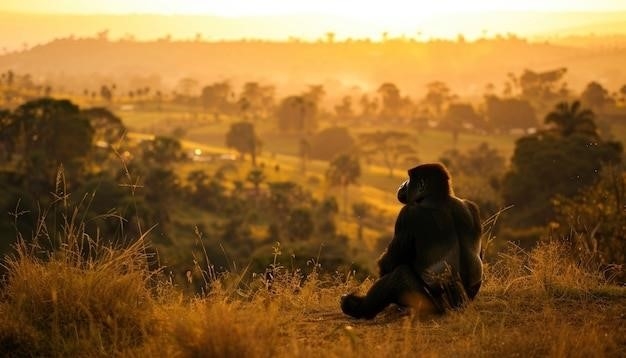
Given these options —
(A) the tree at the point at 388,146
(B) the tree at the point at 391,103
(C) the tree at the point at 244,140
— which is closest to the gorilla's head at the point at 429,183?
(A) the tree at the point at 388,146

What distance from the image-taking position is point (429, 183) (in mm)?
6480

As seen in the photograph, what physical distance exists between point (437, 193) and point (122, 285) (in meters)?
2.68

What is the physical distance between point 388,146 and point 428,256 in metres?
101

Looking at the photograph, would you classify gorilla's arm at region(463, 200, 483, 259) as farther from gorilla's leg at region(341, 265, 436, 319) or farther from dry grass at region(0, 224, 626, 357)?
gorilla's leg at region(341, 265, 436, 319)

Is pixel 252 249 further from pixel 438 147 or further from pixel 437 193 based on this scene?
pixel 438 147

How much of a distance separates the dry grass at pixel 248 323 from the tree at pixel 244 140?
314 feet

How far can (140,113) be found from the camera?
14775cm

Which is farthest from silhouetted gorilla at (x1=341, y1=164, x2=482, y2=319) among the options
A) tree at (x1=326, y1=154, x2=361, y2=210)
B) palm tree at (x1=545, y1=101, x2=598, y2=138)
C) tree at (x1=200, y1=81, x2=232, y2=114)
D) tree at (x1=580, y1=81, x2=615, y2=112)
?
tree at (x1=200, y1=81, x2=232, y2=114)

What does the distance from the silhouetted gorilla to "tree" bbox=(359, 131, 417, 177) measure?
95.3 m

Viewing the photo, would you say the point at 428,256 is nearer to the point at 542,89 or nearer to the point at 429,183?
the point at 429,183

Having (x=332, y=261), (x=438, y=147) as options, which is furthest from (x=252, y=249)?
(x=438, y=147)

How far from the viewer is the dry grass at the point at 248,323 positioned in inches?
196

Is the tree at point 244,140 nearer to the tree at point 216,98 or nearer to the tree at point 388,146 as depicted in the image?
the tree at point 388,146

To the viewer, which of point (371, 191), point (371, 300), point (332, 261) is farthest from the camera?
point (371, 191)
